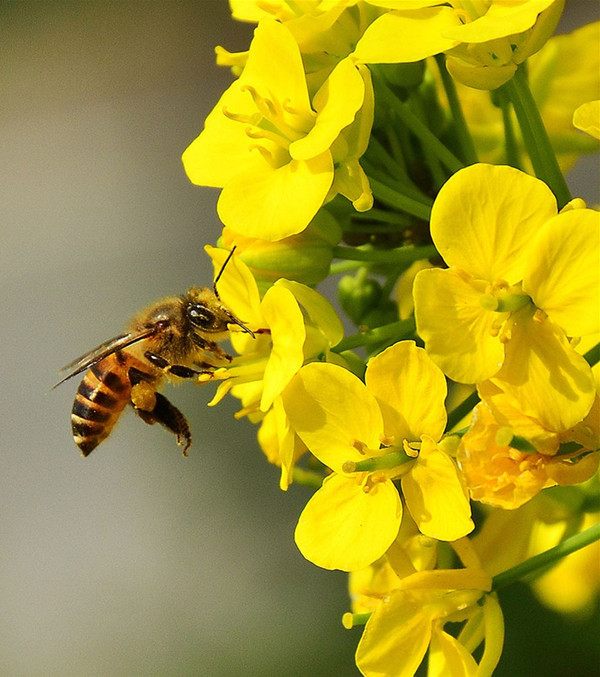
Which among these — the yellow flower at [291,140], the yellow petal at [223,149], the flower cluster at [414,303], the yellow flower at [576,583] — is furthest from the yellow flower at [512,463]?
the yellow flower at [576,583]

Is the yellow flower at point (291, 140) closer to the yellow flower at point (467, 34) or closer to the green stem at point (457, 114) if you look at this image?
the yellow flower at point (467, 34)

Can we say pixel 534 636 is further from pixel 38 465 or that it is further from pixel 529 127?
pixel 38 465

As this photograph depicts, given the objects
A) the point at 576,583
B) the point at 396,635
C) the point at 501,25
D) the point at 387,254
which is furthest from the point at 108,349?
the point at 576,583

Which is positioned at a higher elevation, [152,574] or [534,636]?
[534,636]

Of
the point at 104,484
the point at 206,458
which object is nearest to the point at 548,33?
the point at 206,458

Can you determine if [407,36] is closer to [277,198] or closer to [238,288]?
[277,198]

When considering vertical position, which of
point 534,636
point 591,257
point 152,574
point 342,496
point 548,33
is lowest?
point 152,574
